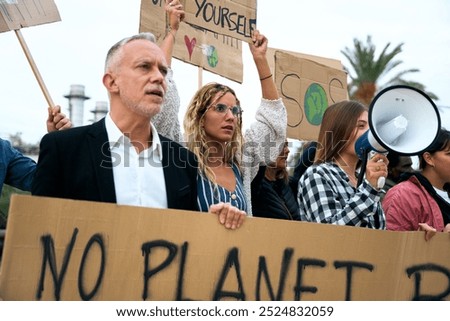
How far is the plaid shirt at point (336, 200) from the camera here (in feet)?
10.3

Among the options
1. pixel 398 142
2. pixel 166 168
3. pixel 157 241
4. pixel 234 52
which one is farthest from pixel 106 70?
pixel 234 52

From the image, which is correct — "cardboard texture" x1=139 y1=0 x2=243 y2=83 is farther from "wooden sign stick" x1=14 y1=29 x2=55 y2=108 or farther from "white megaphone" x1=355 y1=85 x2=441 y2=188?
"white megaphone" x1=355 y1=85 x2=441 y2=188

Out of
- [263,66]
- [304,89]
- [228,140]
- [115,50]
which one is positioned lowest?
[228,140]

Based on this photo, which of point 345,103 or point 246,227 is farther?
point 345,103

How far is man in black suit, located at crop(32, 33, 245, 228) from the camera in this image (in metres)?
2.62

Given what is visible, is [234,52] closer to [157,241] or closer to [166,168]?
[166,168]

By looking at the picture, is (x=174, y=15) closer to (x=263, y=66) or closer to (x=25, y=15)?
(x=263, y=66)

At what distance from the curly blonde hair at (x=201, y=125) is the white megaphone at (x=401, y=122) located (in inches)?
21.8

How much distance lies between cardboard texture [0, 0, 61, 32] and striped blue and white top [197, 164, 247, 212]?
1413 millimetres

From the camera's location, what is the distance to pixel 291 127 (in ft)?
16.4

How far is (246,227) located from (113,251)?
1.59ft

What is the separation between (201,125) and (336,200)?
2.20 feet

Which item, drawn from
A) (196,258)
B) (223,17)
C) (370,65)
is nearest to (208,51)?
(223,17)

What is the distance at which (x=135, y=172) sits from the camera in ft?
8.84
